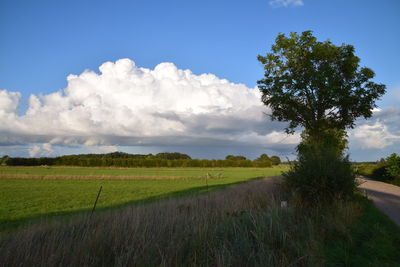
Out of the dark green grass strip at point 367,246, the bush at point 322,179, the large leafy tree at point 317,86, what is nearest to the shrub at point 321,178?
the bush at point 322,179

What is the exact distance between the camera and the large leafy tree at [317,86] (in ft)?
68.1

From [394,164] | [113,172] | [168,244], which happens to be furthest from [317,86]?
[113,172]

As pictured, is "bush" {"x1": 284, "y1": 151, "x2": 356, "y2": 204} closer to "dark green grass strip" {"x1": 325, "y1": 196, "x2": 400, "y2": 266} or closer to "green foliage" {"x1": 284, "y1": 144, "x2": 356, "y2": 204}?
"green foliage" {"x1": 284, "y1": 144, "x2": 356, "y2": 204}

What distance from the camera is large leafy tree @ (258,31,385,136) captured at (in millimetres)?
20766

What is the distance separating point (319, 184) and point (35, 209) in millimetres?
15839

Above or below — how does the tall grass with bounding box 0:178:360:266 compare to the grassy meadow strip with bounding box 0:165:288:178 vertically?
below

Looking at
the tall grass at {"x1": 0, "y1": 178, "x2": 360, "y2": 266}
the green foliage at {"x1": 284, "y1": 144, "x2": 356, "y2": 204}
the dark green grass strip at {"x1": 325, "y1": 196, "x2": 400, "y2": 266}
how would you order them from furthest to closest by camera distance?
the green foliage at {"x1": 284, "y1": 144, "x2": 356, "y2": 204} < the dark green grass strip at {"x1": 325, "y1": 196, "x2": 400, "y2": 266} < the tall grass at {"x1": 0, "y1": 178, "x2": 360, "y2": 266}

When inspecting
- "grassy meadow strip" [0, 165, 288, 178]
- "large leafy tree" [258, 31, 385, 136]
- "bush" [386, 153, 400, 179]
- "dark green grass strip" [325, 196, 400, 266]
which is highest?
"large leafy tree" [258, 31, 385, 136]

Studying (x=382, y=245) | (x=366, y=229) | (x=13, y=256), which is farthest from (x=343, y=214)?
(x=13, y=256)

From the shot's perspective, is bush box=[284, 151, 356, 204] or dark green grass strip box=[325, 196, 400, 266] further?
bush box=[284, 151, 356, 204]

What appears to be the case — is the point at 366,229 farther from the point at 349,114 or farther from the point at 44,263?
the point at 349,114

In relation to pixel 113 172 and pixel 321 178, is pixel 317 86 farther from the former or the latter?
pixel 113 172

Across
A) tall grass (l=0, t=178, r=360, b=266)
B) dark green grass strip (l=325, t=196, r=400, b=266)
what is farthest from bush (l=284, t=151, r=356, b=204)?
tall grass (l=0, t=178, r=360, b=266)

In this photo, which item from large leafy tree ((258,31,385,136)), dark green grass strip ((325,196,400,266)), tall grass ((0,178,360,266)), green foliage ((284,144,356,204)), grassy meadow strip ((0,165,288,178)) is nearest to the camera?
tall grass ((0,178,360,266))
